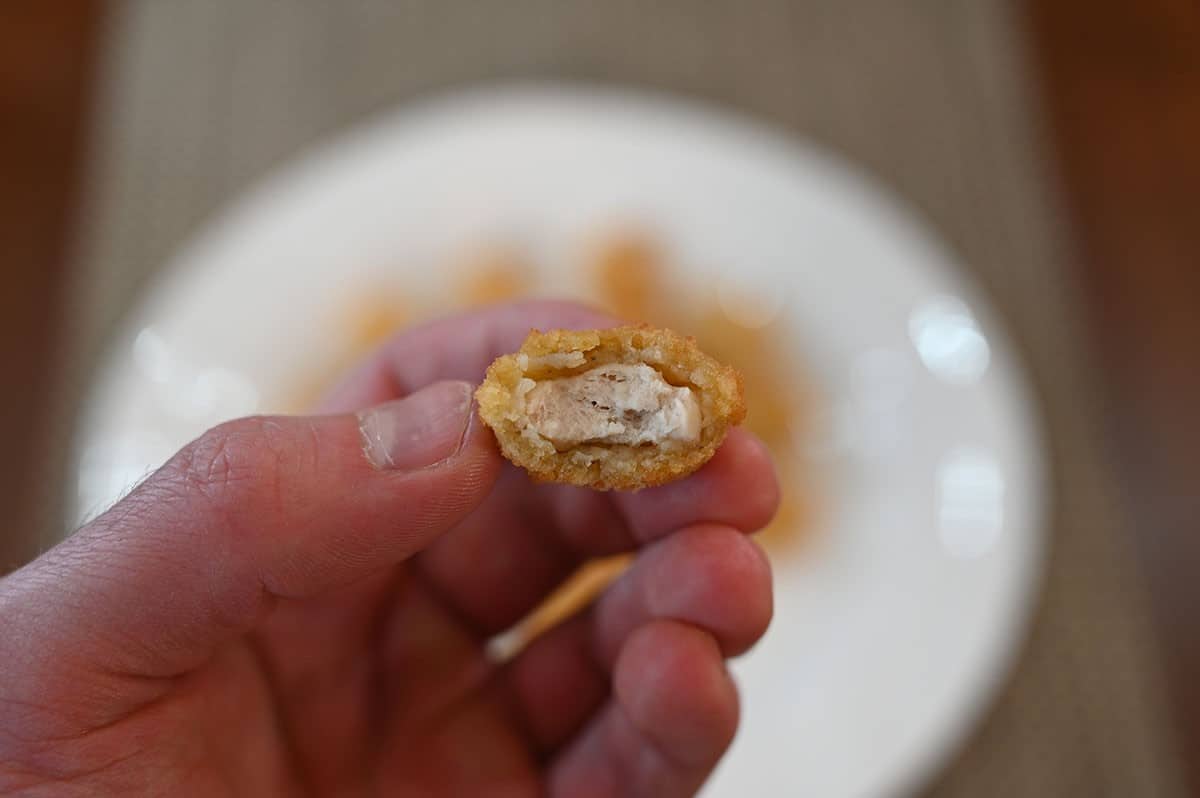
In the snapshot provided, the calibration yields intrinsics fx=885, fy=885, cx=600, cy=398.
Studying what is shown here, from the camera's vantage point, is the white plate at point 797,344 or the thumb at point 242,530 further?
the white plate at point 797,344

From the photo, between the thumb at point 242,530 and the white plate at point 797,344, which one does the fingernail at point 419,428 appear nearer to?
the thumb at point 242,530

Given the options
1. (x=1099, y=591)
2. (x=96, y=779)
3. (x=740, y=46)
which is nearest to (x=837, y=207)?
(x=740, y=46)

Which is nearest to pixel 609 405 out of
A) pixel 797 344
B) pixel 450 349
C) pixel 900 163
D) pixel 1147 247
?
pixel 450 349

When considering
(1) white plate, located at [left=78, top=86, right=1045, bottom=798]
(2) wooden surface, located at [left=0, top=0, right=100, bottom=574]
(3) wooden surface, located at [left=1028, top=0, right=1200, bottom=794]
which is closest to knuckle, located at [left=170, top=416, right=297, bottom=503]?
(1) white plate, located at [left=78, top=86, right=1045, bottom=798]

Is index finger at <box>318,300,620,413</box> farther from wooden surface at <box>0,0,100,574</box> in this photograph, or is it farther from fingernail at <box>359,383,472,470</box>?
wooden surface at <box>0,0,100,574</box>

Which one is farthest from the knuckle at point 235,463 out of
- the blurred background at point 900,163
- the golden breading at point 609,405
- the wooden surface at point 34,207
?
the wooden surface at point 34,207

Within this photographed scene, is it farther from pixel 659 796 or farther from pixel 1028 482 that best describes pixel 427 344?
pixel 1028 482

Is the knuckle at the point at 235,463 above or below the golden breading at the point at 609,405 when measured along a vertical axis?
above

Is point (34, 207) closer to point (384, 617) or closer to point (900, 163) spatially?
point (384, 617)
